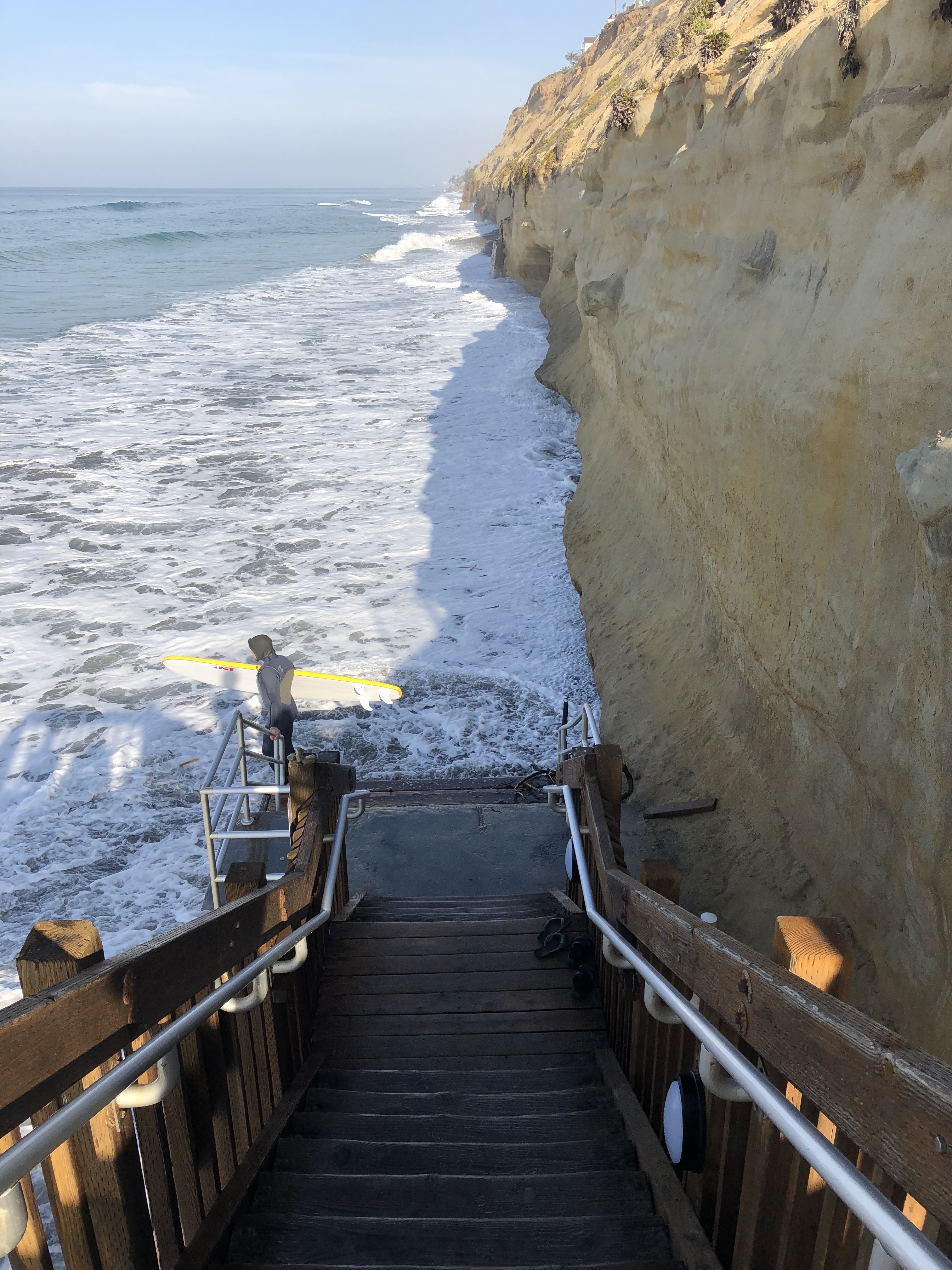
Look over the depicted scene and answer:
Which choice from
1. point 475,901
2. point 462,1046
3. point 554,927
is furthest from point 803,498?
point 462,1046

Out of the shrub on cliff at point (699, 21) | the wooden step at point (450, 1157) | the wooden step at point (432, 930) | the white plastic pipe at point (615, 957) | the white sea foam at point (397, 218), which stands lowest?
the wooden step at point (432, 930)

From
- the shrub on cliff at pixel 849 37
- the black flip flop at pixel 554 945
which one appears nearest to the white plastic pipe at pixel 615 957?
the black flip flop at pixel 554 945

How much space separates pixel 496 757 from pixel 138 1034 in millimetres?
7933

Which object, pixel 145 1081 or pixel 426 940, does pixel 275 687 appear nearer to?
pixel 426 940

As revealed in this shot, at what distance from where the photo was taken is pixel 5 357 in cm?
2989

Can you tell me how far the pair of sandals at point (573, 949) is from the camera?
4.47 meters

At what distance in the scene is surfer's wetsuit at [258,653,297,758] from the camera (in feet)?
26.3

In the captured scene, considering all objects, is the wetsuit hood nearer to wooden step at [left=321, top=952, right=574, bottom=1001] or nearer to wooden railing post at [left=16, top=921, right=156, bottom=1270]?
wooden step at [left=321, top=952, right=574, bottom=1001]

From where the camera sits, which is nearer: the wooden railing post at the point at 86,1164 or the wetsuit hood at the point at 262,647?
the wooden railing post at the point at 86,1164

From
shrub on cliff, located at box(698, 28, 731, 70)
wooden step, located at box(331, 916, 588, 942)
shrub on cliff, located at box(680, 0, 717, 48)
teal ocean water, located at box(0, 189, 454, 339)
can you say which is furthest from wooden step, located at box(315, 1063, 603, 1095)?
teal ocean water, located at box(0, 189, 454, 339)

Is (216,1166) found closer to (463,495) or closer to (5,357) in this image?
(463,495)

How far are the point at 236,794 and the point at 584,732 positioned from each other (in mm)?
2867

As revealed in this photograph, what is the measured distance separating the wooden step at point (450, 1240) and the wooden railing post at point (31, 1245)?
99 centimetres

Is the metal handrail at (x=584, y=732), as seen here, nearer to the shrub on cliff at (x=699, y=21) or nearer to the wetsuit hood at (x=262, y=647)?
the wetsuit hood at (x=262, y=647)
